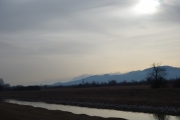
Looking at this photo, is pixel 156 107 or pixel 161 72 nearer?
pixel 156 107

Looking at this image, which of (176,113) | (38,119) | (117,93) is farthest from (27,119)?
(117,93)

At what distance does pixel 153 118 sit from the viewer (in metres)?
28.2

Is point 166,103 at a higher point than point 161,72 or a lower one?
lower

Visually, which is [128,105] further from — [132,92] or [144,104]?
[132,92]

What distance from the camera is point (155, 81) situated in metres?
60.8

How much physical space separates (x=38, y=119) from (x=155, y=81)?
44.6 meters

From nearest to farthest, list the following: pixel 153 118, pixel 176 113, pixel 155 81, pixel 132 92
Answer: pixel 153 118 < pixel 176 113 < pixel 132 92 < pixel 155 81

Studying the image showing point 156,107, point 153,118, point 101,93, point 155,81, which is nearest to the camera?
point 153,118

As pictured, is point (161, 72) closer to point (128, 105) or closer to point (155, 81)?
point (155, 81)

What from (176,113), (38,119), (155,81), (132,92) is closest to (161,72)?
(155,81)

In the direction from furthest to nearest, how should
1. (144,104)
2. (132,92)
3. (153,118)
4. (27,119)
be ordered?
(132,92) < (144,104) < (153,118) < (27,119)

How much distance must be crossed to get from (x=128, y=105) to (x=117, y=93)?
19.0 meters

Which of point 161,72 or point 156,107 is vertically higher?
point 161,72

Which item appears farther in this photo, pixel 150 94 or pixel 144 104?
pixel 150 94
